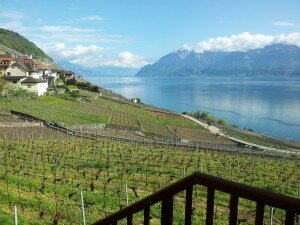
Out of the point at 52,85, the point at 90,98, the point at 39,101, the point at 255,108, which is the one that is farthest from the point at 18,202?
the point at 255,108

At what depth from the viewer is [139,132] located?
59406 mm

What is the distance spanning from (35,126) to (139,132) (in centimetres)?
1695

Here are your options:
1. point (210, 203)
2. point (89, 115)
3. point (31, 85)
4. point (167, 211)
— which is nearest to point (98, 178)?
point (167, 211)

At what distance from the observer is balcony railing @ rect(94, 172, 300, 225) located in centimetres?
260

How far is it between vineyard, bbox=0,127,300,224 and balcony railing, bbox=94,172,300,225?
2.63m

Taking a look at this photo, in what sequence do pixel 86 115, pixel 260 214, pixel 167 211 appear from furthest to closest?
pixel 86 115 < pixel 167 211 < pixel 260 214

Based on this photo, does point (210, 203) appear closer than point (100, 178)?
Yes

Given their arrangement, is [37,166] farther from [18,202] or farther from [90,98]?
[90,98]

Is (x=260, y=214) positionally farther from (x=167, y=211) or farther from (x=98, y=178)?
(x=98, y=178)

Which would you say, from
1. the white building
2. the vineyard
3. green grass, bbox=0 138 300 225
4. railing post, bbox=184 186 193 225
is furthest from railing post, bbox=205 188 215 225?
the white building

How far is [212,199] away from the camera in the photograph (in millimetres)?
3045

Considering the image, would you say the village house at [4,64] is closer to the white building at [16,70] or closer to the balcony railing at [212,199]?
the white building at [16,70]

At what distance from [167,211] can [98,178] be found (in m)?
19.0

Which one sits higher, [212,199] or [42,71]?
[42,71]
